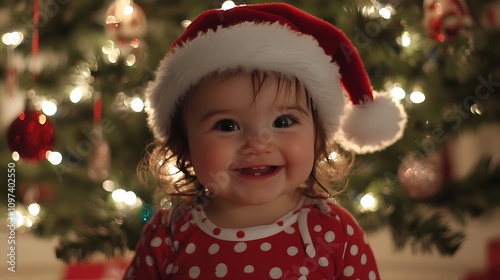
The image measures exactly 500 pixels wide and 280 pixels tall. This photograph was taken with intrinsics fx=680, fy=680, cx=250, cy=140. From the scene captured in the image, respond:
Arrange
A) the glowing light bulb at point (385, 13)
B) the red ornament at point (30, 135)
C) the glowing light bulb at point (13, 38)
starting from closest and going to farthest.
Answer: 1. the red ornament at point (30, 135)
2. the glowing light bulb at point (385, 13)
3. the glowing light bulb at point (13, 38)

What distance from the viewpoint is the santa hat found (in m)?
1.02

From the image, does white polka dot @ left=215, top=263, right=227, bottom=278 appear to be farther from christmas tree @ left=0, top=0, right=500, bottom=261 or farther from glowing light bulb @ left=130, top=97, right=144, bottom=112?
glowing light bulb @ left=130, top=97, right=144, bottom=112

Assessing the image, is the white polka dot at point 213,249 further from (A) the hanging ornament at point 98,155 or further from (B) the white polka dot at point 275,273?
(A) the hanging ornament at point 98,155

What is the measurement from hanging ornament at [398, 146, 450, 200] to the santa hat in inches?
19.3

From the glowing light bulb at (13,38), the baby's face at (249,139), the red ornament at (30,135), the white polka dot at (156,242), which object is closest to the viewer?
the baby's face at (249,139)

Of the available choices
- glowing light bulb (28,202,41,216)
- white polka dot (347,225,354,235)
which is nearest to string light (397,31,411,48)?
white polka dot (347,225,354,235)

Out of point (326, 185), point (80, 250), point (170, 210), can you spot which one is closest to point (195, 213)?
→ point (170, 210)

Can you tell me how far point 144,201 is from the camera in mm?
1533

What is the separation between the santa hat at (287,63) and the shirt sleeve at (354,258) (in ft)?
0.53

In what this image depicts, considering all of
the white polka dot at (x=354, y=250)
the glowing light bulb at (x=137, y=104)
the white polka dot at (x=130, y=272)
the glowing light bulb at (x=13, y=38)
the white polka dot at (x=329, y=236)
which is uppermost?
the glowing light bulb at (x=13, y=38)

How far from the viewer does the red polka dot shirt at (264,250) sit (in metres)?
1.02

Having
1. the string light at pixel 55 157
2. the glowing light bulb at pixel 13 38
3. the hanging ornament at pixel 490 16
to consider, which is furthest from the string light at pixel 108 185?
the hanging ornament at pixel 490 16

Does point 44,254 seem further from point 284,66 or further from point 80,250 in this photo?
point 284,66

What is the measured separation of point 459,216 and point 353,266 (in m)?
0.71
